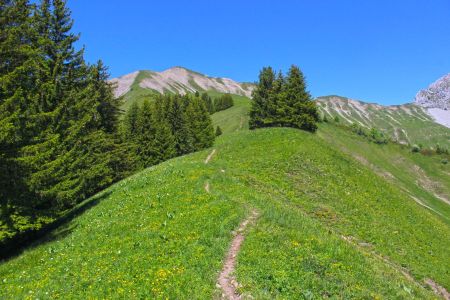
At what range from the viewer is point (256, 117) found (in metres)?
76.1

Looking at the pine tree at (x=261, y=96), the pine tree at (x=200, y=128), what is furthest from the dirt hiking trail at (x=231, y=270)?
the pine tree at (x=261, y=96)

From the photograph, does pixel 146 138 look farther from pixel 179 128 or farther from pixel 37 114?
pixel 37 114

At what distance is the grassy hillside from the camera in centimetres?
1338

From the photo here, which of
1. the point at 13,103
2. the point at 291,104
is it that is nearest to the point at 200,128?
the point at 291,104

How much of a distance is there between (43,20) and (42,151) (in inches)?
590

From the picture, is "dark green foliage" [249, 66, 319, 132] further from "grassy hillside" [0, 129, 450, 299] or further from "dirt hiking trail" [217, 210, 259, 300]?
"dirt hiking trail" [217, 210, 259, 300]

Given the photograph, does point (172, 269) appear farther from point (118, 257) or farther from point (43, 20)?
point (43, 20)

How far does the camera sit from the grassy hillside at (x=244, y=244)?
1338 cm

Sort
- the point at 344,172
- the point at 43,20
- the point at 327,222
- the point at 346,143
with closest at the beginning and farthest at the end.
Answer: the point at 327,222 < the point at 43,20 < the point at 344,172 < the point at 346,143

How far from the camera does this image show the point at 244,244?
15953 millimetres

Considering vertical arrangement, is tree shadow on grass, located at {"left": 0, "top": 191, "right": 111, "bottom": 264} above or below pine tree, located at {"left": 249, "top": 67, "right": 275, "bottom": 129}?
below

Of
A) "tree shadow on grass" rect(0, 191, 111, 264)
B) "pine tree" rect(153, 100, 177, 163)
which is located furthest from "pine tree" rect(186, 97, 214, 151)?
"tree shadow on grass" rect(0, 191, 111, 264)

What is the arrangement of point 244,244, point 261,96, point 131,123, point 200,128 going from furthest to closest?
point 261,96
point 200,128
point 131,123
point 244,244

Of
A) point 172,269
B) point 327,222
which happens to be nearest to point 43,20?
point 172,269
